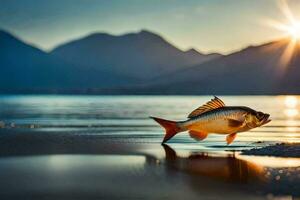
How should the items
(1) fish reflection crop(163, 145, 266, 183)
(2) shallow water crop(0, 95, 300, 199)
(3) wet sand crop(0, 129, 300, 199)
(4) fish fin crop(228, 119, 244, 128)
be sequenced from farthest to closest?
(4) fish fin crop(228, 119, 244, 128)
(1) fish reflection crop(163, 145, 266, 183)
(2) shallow water crop(0, 95, 300, 199)
(3) wet sand crop(0, 129, 300, 199)

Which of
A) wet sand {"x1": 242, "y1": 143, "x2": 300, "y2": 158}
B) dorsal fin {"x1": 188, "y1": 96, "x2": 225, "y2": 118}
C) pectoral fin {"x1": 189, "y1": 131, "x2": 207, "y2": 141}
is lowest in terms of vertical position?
wet sand {"x1": 242, "y1": 143, "x2": 300, "y2": 158}

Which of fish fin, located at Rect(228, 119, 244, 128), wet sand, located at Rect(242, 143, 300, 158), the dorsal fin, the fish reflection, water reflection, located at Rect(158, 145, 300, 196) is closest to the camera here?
water reflection, located at Rect(158, 145, 300, 196)

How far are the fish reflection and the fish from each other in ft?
2.63

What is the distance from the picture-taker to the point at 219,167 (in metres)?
17.6

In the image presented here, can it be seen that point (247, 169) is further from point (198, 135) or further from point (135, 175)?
point (198, 135)

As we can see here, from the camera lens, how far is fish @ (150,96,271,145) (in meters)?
19.1

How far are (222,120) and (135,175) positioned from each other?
175 inches

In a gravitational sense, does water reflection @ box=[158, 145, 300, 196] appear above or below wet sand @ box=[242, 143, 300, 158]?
below

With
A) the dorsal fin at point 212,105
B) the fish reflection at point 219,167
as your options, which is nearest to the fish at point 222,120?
the dorsal fin at point 212,105

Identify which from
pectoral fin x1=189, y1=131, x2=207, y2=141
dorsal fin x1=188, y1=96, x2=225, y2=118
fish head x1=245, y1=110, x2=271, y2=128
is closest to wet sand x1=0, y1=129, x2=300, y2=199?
pectoral fin x1=189, y1=131, x2=207, y2=141

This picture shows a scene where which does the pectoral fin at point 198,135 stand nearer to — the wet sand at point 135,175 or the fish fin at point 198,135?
the fish fin at point 198,135

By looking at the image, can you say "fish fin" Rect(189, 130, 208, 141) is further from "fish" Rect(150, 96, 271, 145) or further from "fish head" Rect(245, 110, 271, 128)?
"fish head" Rect(245, 110, 271, 128)

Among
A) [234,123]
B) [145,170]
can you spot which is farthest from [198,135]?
[145,170]

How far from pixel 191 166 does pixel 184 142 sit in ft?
29.5
